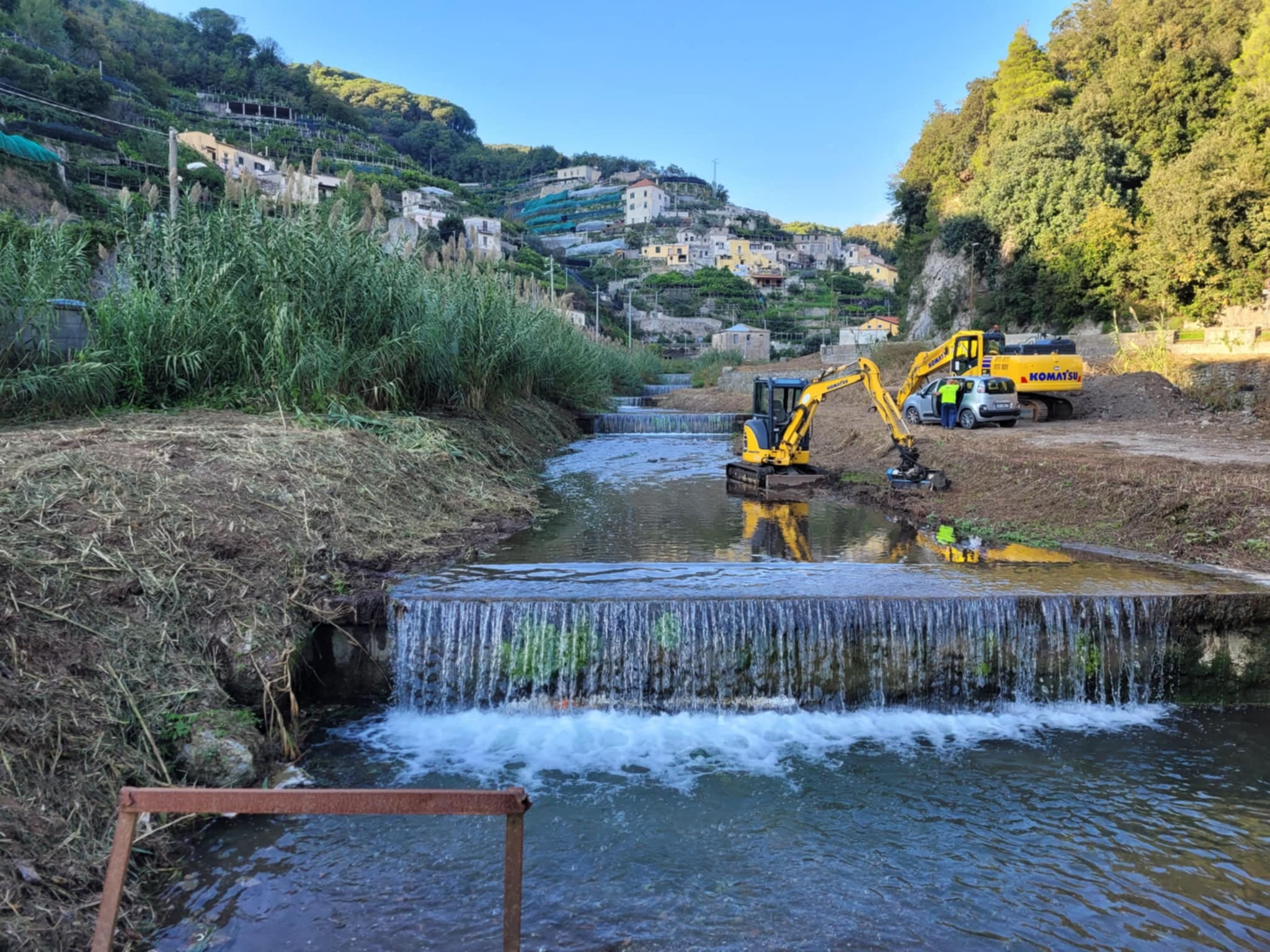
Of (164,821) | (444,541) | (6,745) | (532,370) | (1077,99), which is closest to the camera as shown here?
(6,745)

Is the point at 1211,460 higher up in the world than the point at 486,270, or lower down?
lower down

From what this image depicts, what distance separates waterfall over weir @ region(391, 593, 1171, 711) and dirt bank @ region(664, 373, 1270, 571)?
239 cm

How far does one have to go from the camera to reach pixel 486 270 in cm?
1352

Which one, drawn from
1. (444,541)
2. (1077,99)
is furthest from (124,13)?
(444,541)

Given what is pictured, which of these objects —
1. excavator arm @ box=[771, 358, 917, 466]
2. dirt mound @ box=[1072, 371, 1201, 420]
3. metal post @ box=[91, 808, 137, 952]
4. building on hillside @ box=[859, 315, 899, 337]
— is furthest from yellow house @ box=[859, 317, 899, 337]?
metal post @ box=[91, 808, 137, 952]

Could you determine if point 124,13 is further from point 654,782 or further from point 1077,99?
point 654,782

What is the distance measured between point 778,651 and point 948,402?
1373 centimetres

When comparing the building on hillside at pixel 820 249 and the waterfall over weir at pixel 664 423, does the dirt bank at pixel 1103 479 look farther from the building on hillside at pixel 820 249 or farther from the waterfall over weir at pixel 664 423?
the building on hillside at pixel 820 249

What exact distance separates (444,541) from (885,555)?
176 inches

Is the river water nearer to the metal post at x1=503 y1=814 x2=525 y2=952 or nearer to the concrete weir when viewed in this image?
the concrete weir

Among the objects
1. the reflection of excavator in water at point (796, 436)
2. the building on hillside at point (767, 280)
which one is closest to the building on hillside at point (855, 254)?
the building on hillside at point (767, 280)

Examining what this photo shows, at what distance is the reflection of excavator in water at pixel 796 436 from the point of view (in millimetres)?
11594

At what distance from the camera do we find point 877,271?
12406 centimetres

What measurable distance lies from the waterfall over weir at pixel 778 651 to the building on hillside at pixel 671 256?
101699 mm
